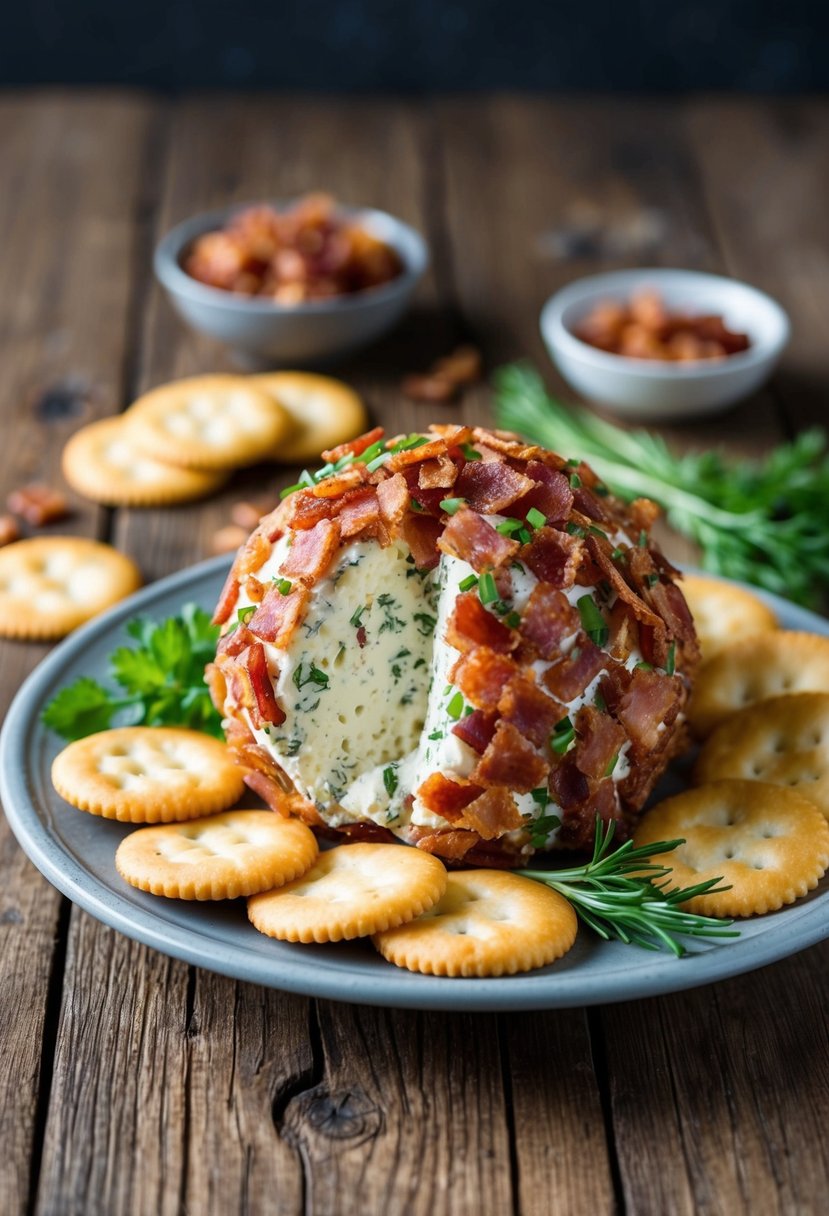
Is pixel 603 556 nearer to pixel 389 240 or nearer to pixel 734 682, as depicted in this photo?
pixel 734 682

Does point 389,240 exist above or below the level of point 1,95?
above

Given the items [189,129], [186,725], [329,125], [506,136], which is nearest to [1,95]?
[189,129]

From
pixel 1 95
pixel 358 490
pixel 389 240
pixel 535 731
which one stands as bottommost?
pixel 1 95

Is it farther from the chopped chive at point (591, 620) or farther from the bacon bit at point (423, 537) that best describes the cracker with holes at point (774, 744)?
the bacon bit at point (423, 537)

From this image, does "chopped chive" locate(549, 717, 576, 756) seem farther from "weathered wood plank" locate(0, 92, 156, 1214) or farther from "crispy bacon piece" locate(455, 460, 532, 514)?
"weathered wood plank" locate(0, 92, 156, 1214)

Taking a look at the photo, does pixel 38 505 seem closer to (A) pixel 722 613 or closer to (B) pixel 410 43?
(A) pixel 722 613

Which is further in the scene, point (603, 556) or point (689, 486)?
point (689, 486)

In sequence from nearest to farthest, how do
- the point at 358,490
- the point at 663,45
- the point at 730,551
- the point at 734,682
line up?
the point at 358,490, the point at 734,682, the point at 730,551, the point at 663,45
